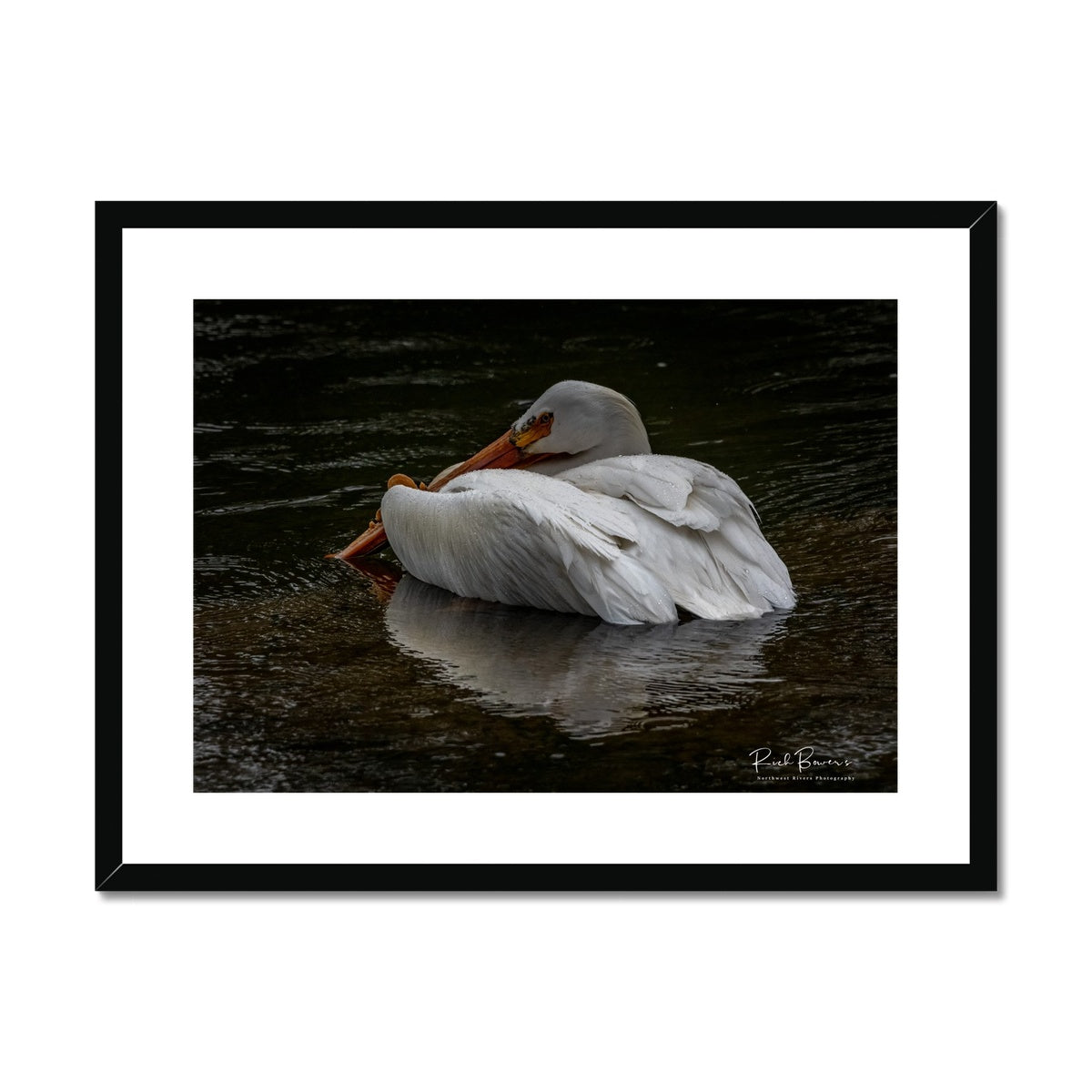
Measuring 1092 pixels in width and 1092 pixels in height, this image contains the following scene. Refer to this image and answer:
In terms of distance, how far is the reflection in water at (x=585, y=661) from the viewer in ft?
14.3

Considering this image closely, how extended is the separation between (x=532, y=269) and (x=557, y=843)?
4.19ft

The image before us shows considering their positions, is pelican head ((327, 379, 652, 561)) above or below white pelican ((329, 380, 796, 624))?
above

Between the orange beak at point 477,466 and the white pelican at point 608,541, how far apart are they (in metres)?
0.29

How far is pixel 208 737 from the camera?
4.14 m

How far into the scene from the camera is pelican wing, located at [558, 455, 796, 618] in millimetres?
4836

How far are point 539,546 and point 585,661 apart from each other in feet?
1.08

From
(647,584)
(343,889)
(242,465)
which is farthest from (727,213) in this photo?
(242,465)

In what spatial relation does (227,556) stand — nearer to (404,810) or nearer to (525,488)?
(525,488)

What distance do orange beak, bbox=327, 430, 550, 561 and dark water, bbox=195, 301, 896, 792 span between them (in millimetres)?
69
